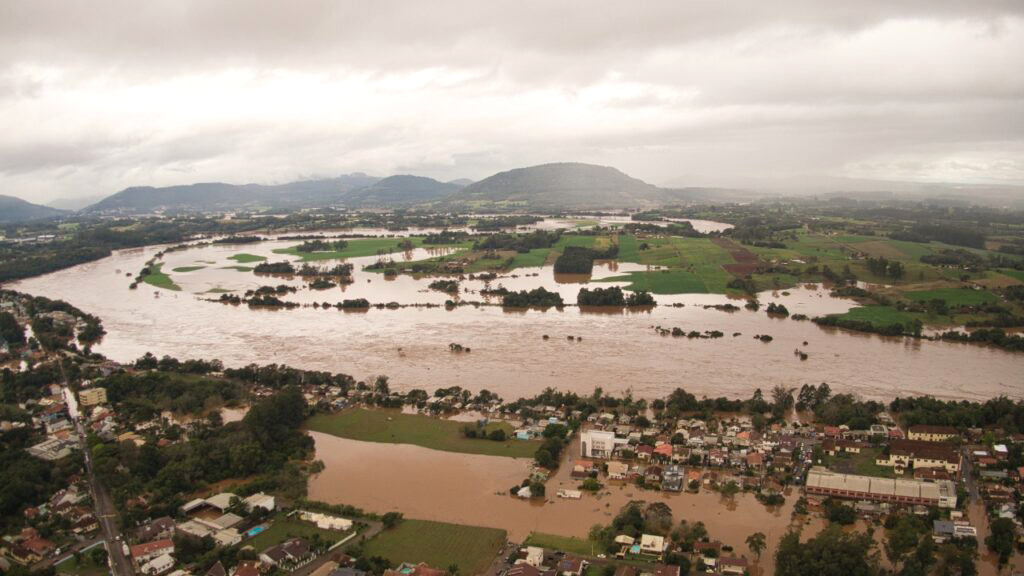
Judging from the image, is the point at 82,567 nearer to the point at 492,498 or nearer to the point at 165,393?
the point at 492,498

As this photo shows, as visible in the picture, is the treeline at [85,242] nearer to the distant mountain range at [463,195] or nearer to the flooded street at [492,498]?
the flooded street at [492,498]

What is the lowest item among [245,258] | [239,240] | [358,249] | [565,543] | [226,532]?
[565,543]

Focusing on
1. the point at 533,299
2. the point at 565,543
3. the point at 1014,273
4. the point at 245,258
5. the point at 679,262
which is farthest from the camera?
the point at 245,258

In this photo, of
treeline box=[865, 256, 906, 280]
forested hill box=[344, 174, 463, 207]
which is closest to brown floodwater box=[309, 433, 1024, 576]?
treeline box=[865, 256, 906, 280]

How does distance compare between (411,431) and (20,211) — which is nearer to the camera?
(411,431)

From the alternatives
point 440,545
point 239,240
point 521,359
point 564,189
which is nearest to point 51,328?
point 521,359

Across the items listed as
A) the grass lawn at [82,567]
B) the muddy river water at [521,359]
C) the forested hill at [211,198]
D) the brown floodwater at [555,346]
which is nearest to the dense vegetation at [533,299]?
the brown floodwater at [555,346]
